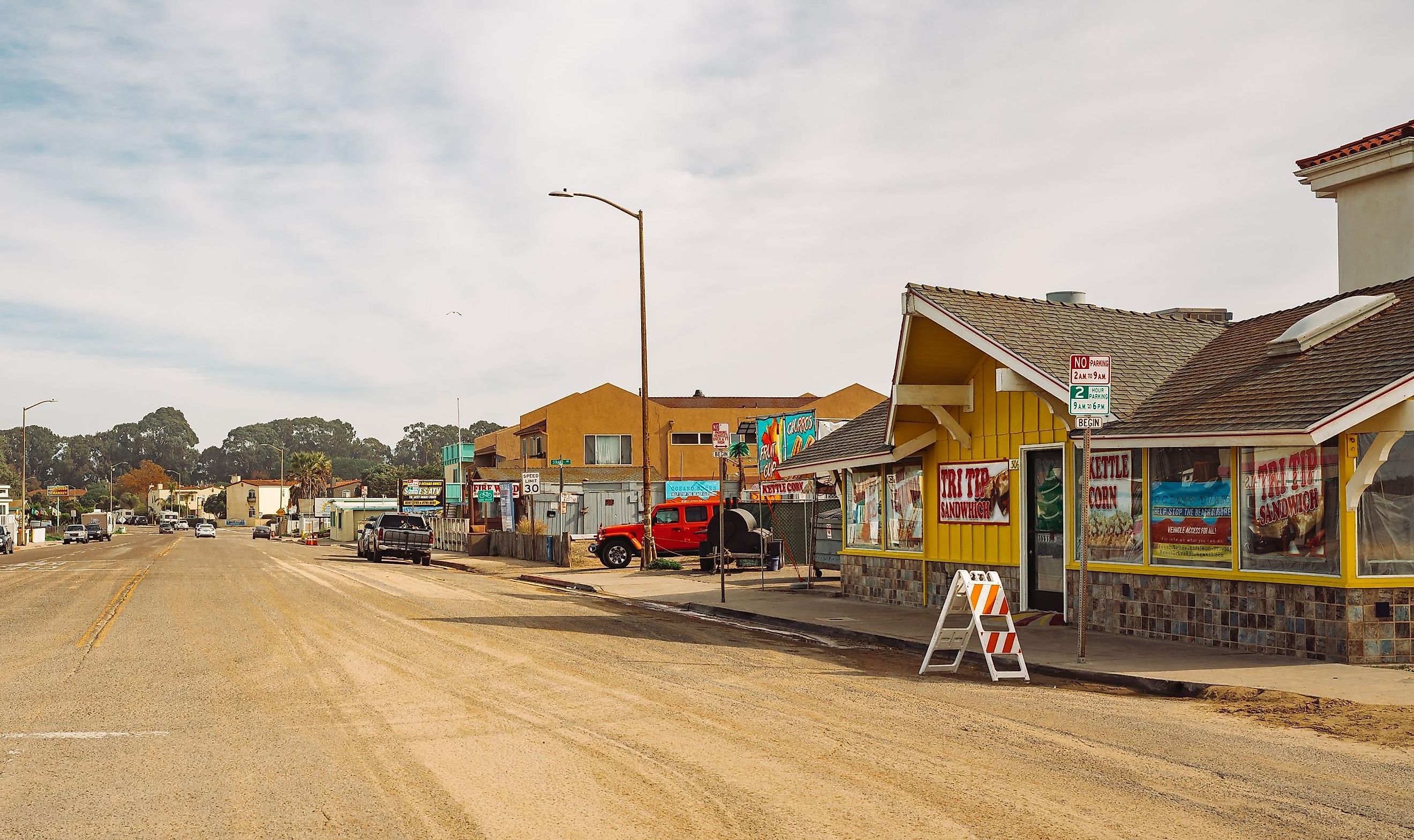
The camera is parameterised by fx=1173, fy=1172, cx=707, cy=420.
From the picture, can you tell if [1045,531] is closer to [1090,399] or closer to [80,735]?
[1090,399]

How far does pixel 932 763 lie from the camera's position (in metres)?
7.68

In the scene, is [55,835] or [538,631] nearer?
[55,835]

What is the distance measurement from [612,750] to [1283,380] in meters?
9.46

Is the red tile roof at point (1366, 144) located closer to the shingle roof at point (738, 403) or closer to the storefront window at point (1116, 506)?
the storefront window at point (1116, 506)

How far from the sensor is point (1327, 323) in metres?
14.1

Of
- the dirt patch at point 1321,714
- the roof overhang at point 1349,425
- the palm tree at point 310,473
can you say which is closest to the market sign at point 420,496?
the roof overhang at point 1349,425

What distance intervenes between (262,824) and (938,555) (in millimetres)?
13616

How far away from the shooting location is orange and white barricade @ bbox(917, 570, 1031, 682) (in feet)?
38.7

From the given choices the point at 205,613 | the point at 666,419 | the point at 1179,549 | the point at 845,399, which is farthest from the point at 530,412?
the point at 1179,549

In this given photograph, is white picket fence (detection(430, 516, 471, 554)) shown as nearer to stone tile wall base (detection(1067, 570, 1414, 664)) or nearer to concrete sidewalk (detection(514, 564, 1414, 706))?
concrete sidewalk (detection(514, 564, 1414, 706))

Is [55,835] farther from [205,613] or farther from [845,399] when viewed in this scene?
[845,399]

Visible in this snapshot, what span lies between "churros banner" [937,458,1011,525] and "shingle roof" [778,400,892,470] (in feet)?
3.76

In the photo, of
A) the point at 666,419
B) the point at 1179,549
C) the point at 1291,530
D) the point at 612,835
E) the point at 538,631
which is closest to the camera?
the point at 612,835

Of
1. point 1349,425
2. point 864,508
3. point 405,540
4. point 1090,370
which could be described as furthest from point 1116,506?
point 405,540
